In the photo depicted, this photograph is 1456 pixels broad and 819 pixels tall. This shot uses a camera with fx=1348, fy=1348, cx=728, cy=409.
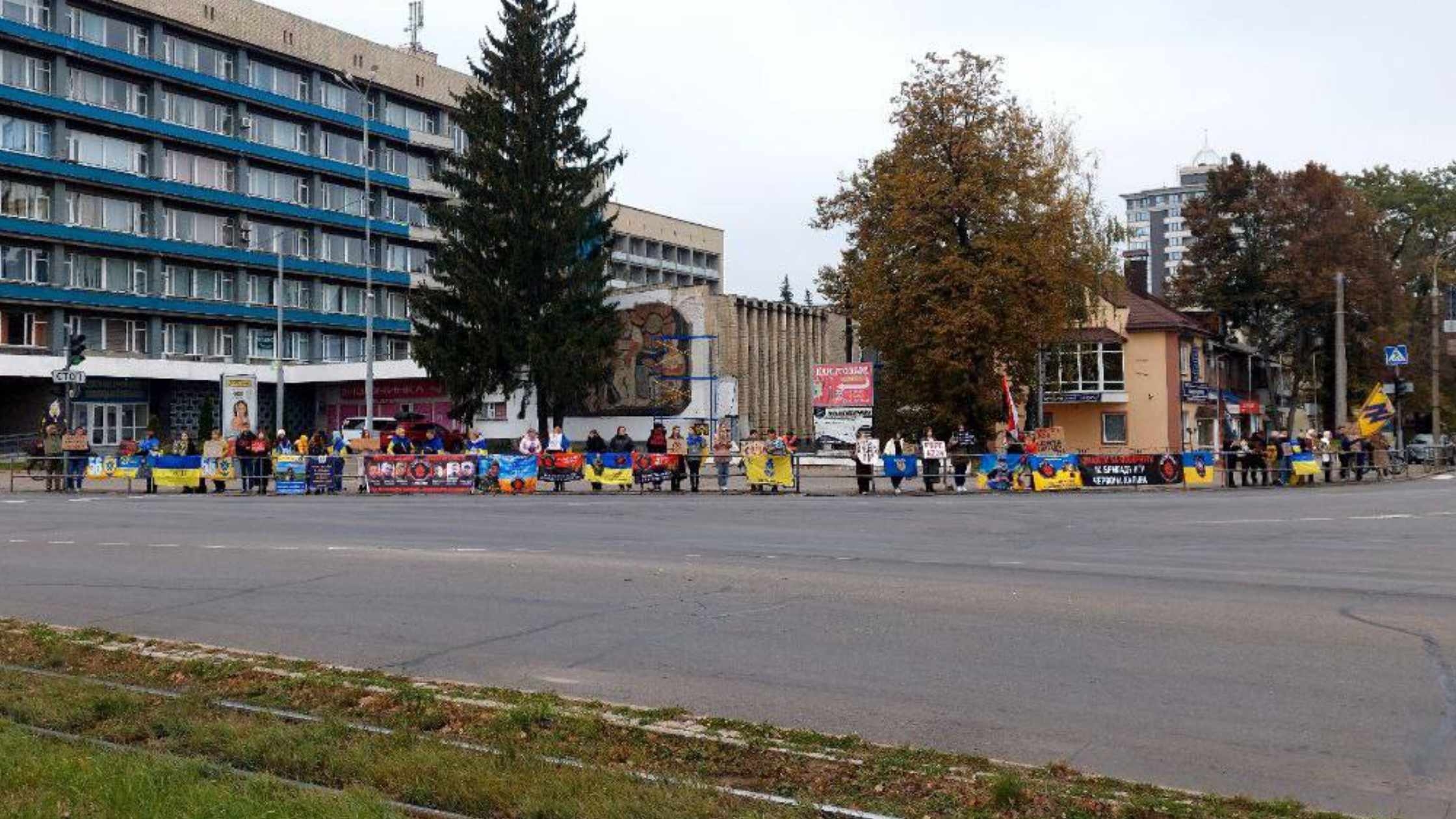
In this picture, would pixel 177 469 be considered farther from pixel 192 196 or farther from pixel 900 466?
pixel 192 196

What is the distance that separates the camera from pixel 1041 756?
6.73 meters

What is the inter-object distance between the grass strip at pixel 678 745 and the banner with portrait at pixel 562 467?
24853 mm

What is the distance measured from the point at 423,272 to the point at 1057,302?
55.8 meters

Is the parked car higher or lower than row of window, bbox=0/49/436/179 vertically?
lower

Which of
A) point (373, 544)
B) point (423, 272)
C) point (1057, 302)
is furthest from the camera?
point (423, 272)

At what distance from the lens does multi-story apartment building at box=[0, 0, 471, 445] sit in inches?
2486

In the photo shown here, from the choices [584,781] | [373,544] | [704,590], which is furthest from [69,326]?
[584,781]

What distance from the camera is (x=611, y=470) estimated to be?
34.1 m

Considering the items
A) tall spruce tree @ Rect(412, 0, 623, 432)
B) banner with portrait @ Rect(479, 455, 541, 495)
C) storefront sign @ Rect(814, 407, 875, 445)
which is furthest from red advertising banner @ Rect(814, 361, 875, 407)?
banner with portrait @ Rect(479, 455, 541, 495)

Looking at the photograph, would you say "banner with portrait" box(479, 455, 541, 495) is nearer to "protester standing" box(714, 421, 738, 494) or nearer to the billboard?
"protester standing" box(714, 421, 738, 494)

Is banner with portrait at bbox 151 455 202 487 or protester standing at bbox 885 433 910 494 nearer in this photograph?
protester standing at bbox 885 433 910 494

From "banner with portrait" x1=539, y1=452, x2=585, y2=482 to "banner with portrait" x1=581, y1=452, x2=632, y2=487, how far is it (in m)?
0.44

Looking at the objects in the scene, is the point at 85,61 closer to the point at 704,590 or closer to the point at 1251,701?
the point at 704,590

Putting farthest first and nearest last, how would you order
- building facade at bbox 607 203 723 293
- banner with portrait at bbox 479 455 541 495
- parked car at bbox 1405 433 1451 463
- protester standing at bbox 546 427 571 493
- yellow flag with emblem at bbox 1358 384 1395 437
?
building facade at bbox 607 203 723 293
parked car at bbox 1405 433 1451 463
yellow flag with emblem at bbox 1358 384 1395 437
protester standing at bbox 546 427 571 493
banner with portrait at bbox 479 455 541 495
